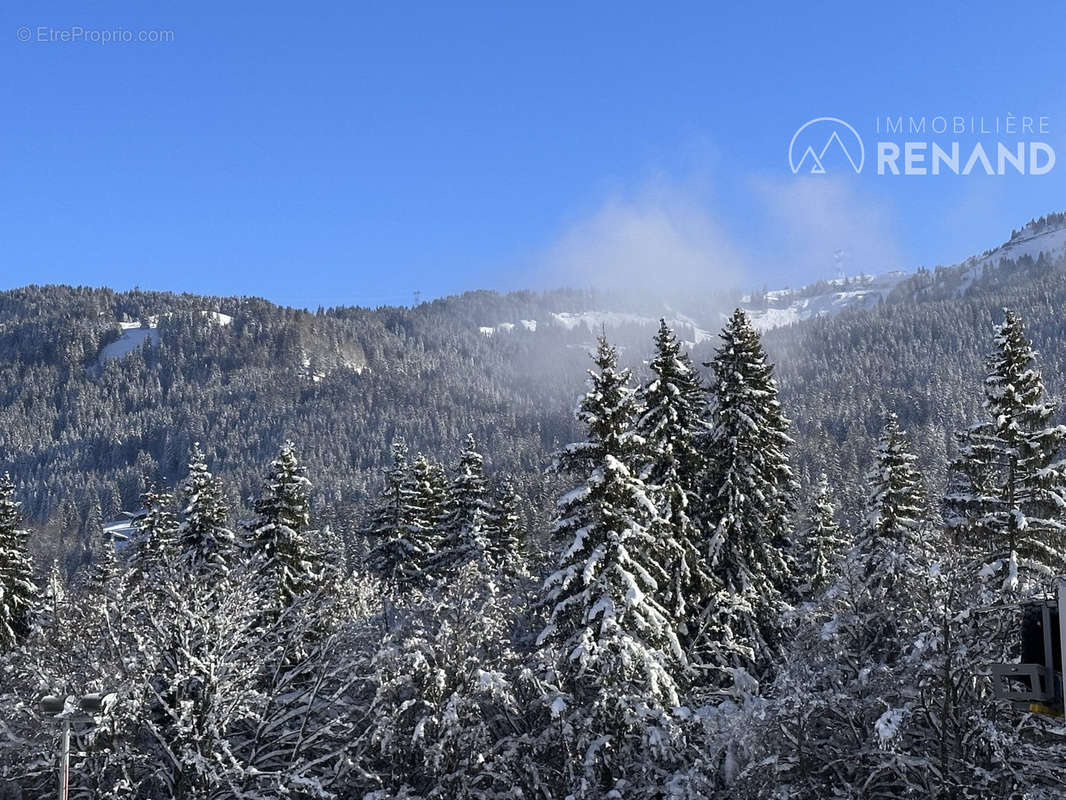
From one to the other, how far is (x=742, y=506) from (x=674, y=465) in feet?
8.99

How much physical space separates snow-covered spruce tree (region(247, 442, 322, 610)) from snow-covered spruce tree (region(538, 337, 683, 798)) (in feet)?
50.9

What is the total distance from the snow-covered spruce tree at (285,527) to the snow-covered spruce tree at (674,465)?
1613 cm

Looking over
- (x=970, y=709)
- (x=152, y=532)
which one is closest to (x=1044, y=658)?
(x=970, y=709)

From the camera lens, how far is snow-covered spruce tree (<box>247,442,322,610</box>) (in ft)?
115

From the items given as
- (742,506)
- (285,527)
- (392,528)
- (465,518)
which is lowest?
(392,528)

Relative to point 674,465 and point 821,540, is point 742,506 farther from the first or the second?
point 821,540

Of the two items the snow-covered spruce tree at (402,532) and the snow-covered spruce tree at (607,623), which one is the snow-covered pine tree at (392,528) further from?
the snow-covered spruce tree at (607,623)

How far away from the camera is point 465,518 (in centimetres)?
4084

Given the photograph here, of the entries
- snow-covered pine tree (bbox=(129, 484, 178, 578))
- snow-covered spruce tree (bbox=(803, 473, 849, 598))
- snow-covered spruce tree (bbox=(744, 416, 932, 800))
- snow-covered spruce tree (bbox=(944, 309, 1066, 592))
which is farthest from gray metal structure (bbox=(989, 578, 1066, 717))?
snow-covered pine tree (bbox=(129, 484, 178, 578))

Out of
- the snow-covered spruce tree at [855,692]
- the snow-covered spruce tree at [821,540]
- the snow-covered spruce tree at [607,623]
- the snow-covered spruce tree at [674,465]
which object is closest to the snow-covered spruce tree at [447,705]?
the snow-covered spruce tree at [607,623]

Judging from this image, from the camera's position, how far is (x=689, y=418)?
26484 millimetres

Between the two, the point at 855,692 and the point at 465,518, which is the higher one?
the point at 465,518

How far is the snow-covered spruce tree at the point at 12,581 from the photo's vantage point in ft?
119

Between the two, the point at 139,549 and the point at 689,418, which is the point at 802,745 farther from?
the point at 139,549
